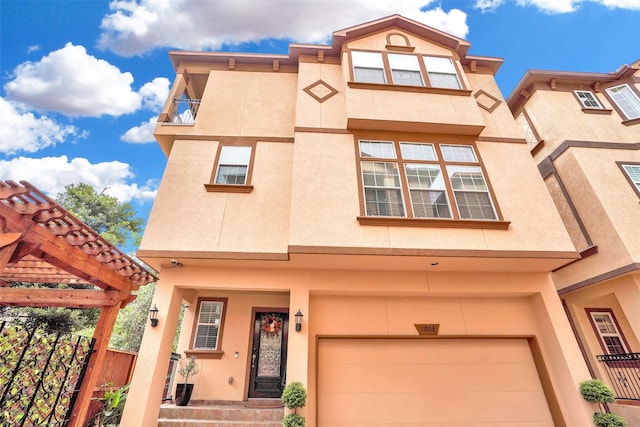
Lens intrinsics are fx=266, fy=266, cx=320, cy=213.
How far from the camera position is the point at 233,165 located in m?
6.48

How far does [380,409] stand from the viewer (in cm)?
523

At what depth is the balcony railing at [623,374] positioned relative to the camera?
6232 mm

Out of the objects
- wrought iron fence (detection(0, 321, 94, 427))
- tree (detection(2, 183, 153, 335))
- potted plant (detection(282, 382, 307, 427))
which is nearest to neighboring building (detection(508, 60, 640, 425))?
potted plant (detection(282, 382, 307, 427))

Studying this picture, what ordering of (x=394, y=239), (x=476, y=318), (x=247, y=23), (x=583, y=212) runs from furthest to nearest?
1. (x=247, y=23)
2. (x=583, y=212)
3. (x=476, y=318)
4. (x=394, y=239)

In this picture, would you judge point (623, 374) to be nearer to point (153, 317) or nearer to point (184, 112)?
point (153, 317)

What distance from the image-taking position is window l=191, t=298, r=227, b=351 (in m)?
6.76

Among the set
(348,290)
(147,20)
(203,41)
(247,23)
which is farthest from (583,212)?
(147,20)

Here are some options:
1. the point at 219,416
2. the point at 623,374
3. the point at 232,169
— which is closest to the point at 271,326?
the point at 219,416

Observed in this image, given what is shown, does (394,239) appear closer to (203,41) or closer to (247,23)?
(247,23)

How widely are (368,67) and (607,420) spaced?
885 cm

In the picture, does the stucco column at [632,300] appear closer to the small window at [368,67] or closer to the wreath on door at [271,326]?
the small window at [368,67]

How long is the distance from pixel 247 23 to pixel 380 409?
38.4 feet

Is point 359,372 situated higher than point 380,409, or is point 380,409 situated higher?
point 359,372

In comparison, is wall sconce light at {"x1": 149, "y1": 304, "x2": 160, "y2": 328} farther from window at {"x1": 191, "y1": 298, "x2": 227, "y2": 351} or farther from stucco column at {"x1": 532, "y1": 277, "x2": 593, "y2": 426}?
stucco column at {"x1": 532, "y1": 277, "x2": 593, "y2": 426}
